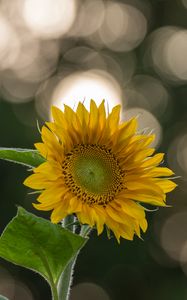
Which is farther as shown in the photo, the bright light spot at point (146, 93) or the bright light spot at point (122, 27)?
the bright light spot at point (122, 27)

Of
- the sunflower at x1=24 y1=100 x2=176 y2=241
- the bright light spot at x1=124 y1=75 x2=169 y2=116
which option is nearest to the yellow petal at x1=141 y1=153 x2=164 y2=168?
the sunflower at x1=24 y1=100 x2=176 y2=241

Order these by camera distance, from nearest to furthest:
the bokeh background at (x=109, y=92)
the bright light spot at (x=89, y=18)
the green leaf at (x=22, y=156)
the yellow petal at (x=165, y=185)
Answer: the green leaf at (x=22, y=156)
the yellow petal at (x=165, y=185)
the bokeh background at (x=109, y=92)
the bright light spot at (x=89, y=18)

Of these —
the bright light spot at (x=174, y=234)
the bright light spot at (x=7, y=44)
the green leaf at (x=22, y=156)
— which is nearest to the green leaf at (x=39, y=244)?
the green leaf at (x=22, y=156)

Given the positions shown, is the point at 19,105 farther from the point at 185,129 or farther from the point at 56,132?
the point at 56,132

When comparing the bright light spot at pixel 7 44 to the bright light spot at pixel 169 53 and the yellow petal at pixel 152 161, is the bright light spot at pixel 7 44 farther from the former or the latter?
the yellow petal at pixel 152 161

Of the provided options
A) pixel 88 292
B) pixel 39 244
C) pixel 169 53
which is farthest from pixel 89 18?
pixel 39 244

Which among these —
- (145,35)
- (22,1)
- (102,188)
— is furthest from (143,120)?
(102,188)
